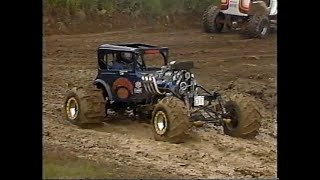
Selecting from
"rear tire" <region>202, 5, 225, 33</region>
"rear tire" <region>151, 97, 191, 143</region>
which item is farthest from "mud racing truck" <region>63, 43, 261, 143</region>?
"rear tire" <region>202, 5, 225, 33</region>

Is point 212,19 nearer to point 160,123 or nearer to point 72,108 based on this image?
point 160,123

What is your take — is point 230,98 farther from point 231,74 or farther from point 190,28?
point 190,28

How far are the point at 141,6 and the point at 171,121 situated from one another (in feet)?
1.05

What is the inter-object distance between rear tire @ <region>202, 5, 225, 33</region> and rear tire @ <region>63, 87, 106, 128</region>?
1.14ft

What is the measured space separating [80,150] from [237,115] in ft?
1.39

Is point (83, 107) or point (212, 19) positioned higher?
point (212, 19)

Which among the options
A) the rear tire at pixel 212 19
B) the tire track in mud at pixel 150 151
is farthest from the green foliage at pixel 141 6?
the tire track in mud at pixel 150 151

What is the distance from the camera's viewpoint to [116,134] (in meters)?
1.90

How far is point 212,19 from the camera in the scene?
1.98 m

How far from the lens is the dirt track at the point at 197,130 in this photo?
1888 millimetres

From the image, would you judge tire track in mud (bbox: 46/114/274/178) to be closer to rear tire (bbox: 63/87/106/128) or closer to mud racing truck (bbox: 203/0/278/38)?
rear tire (bbox: 63/87/106/128)

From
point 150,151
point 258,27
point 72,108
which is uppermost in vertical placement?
point 258,27

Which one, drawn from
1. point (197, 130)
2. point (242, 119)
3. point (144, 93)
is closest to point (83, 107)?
point (144, 93)
